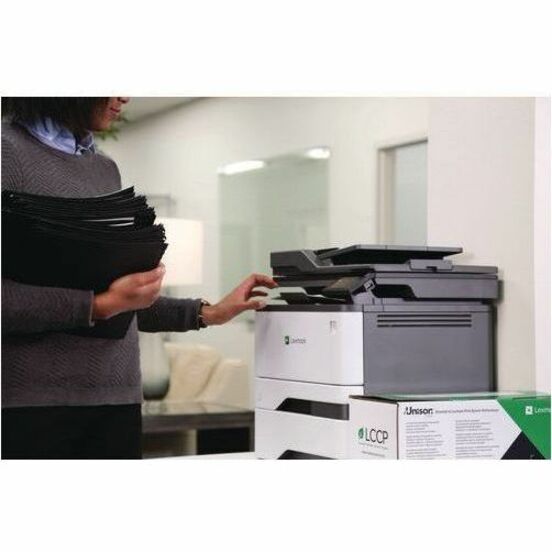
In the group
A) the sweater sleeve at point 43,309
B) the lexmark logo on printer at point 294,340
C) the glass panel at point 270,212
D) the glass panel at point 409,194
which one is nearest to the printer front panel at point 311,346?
the lexmark logo on printer at point 294,340

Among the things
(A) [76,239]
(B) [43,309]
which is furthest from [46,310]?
(A) [76,239]

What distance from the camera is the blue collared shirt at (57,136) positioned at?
153 centimetres

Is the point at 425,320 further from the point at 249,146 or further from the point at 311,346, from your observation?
the point at 249,146

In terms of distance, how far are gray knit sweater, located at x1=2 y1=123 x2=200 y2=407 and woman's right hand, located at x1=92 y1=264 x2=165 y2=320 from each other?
0.03 m

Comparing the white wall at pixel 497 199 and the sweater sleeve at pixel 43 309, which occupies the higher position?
the white wall at pixel 497 199

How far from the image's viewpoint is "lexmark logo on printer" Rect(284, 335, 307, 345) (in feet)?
6.16

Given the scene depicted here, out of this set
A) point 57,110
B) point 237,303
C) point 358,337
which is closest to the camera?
point 57,110

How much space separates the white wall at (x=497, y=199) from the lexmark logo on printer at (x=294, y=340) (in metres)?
0.44

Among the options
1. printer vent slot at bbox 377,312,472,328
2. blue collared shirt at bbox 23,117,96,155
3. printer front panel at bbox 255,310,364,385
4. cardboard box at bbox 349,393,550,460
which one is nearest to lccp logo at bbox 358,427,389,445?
cardboard box at bbox 349,393,550,460

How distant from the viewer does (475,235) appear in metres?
2.05

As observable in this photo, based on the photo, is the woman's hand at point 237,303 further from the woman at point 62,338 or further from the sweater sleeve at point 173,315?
the woman at point 62,338

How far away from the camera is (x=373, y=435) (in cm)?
171

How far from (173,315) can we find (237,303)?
0.14 metres

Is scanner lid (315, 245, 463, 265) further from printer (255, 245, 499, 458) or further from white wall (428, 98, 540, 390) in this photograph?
white wall (428, 98, 540, 390)
